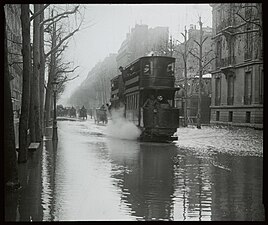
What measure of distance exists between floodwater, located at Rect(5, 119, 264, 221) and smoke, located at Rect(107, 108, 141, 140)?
7.77 metres

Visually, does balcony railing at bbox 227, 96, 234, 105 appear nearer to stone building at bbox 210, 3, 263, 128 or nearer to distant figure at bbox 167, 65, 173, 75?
stone building at bbox 210, 3, 263, 128

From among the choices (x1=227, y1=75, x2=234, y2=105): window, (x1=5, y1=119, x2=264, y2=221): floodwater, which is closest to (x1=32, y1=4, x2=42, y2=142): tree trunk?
(x1=5, y1=119, x2=264, y2=221): floodwater

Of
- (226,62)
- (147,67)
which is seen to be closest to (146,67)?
(147,67)

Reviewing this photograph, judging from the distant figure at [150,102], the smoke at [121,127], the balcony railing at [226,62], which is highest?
the balcony railing at [226,62]

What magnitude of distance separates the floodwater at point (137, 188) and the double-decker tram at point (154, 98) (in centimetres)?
536

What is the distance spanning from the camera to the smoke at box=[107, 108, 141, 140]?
24459 mm

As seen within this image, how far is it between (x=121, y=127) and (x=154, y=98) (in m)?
5.22

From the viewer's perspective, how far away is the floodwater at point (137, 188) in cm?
733

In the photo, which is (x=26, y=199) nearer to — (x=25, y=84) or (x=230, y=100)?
(x=25, y=84)

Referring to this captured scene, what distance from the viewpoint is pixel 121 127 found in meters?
26.9

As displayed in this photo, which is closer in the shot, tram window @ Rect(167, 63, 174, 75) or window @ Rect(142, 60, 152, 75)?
window @ Rect(142, 60, 152, 75)

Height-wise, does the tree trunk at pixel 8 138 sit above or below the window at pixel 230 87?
below

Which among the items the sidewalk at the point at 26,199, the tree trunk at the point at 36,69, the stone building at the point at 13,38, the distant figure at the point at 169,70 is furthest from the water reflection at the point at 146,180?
the distant figure at the point at 169,70

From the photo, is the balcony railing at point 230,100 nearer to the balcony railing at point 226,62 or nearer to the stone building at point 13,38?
the balcony railing at point 226,62
